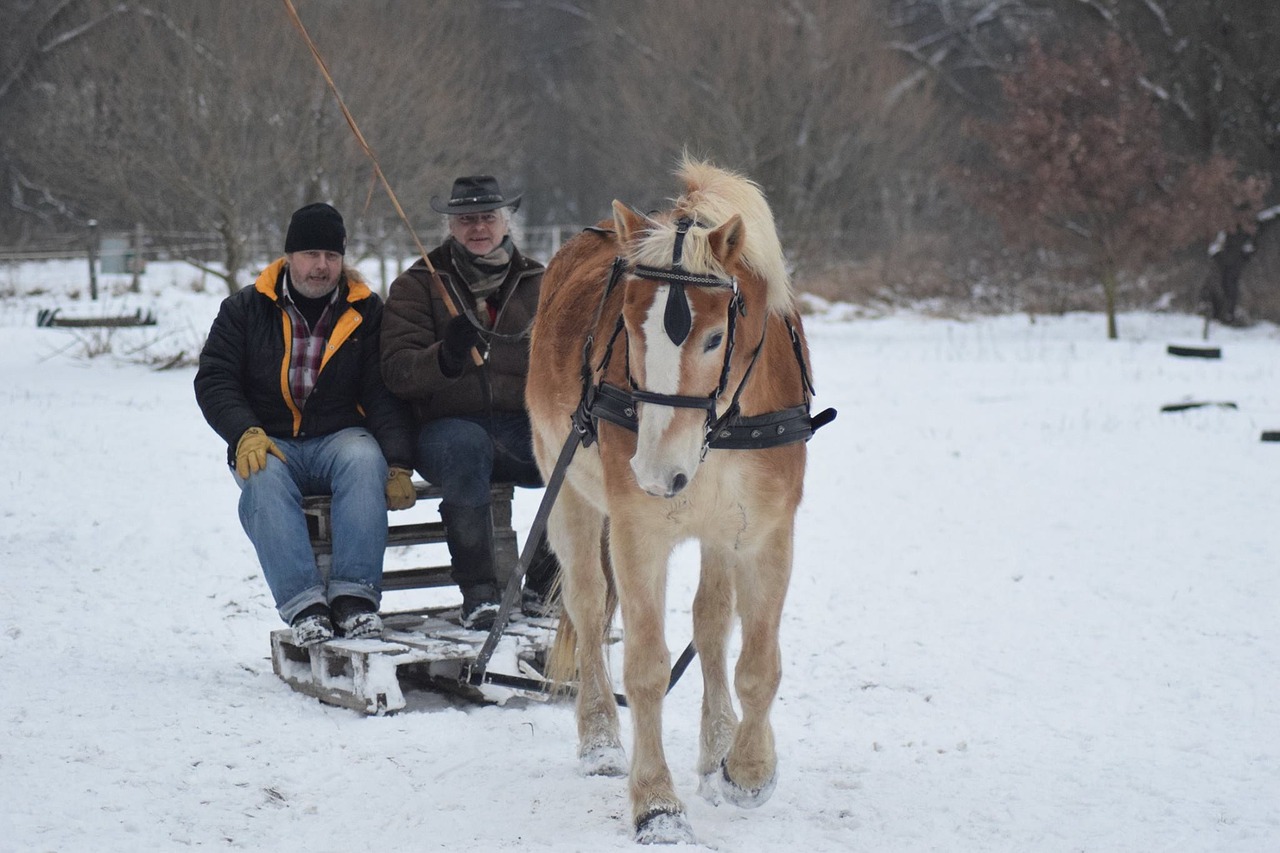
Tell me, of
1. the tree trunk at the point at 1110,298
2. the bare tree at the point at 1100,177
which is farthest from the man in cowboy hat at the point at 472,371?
the bare tree at the point at 1100,177

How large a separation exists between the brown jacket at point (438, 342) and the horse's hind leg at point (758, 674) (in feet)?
5.59

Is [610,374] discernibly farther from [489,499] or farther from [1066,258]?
[1066,258]

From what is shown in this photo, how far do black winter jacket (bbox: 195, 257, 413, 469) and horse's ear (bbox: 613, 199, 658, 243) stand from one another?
1.77m

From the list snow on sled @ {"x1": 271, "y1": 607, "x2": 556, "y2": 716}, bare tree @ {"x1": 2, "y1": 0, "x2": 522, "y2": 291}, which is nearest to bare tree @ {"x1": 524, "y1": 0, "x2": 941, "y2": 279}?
bare tree @ {"x1": 2, "y1": 0, "x2": 522, "y2": 291}

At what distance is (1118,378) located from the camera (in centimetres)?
1395

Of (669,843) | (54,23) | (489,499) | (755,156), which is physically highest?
(54,23)

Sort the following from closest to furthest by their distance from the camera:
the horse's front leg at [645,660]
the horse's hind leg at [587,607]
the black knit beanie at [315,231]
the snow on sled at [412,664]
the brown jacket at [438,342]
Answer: the horse's front leg at [645,660] → the horse's hind leg at [587,607] → the snow on sled at [412,664] → the black knit beanie at [315,231] → the brown jacket at [438,342]

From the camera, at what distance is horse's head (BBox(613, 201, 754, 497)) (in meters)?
3.01

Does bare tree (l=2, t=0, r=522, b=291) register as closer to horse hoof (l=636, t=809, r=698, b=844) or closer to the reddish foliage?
the reddish foliage

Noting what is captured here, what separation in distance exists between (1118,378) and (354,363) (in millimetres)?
11094

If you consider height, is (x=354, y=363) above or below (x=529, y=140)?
below

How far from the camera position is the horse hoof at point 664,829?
10.8ft

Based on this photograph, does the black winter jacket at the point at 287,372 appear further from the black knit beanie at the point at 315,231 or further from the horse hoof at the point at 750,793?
the horse hoof at the point at 750,793

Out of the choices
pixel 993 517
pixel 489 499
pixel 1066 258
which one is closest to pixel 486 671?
pixel 489 499
